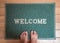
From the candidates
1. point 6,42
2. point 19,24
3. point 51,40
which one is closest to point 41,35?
point 51,40

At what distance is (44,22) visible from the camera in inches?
55.7

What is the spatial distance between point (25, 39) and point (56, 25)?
351 millimetres

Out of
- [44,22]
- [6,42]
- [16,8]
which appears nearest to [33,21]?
[44,22]

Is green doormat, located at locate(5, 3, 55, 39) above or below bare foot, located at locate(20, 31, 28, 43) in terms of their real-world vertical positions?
above

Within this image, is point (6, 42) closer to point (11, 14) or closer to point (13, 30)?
point (13, 30)

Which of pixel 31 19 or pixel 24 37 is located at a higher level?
pixel 31 19

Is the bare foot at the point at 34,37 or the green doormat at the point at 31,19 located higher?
the green doormat at the point at 31,19

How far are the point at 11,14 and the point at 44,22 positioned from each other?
0.35 m

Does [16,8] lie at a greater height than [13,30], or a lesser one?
greater

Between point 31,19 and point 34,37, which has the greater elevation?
point 31,19

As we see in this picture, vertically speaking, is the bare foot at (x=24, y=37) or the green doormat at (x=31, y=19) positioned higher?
the green doormat at (x=31, y=19)

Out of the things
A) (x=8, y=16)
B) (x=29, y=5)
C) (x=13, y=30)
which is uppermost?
(x=29, y=5)

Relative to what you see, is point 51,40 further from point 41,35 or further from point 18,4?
point 18,4

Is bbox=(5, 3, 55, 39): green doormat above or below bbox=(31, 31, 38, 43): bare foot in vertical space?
above
